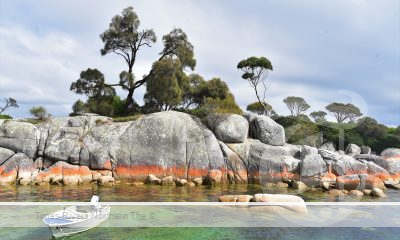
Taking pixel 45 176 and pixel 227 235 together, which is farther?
pixel 45 176

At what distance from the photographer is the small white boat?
10.0 m

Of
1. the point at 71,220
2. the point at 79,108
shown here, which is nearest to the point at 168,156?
the point at 79,108

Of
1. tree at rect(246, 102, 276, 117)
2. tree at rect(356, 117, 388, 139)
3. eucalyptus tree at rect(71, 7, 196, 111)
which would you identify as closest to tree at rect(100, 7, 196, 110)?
eucalyptus tree at rect(71, 7, 196, 111)

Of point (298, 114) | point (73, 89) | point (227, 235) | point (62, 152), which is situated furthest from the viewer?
point (298, 114)

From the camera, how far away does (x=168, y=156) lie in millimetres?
25609

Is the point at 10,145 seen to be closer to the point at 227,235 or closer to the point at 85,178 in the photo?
the point at 85,178

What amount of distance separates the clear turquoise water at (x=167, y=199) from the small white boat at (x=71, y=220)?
10.3 inches

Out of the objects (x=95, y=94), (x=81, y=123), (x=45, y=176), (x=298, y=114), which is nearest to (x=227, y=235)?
(x=45, y=176)

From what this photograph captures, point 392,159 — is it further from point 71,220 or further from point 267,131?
point 71,220

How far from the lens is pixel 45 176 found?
23.8m

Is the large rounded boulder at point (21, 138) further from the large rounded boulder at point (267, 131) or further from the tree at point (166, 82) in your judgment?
the large rounded boulder at point (267, 131)

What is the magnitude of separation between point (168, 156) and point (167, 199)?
6.97m

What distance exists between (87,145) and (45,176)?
354cm

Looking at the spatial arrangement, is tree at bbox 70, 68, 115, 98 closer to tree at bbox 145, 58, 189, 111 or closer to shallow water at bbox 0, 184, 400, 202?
tree at bbox 145, 58, 189, 111
